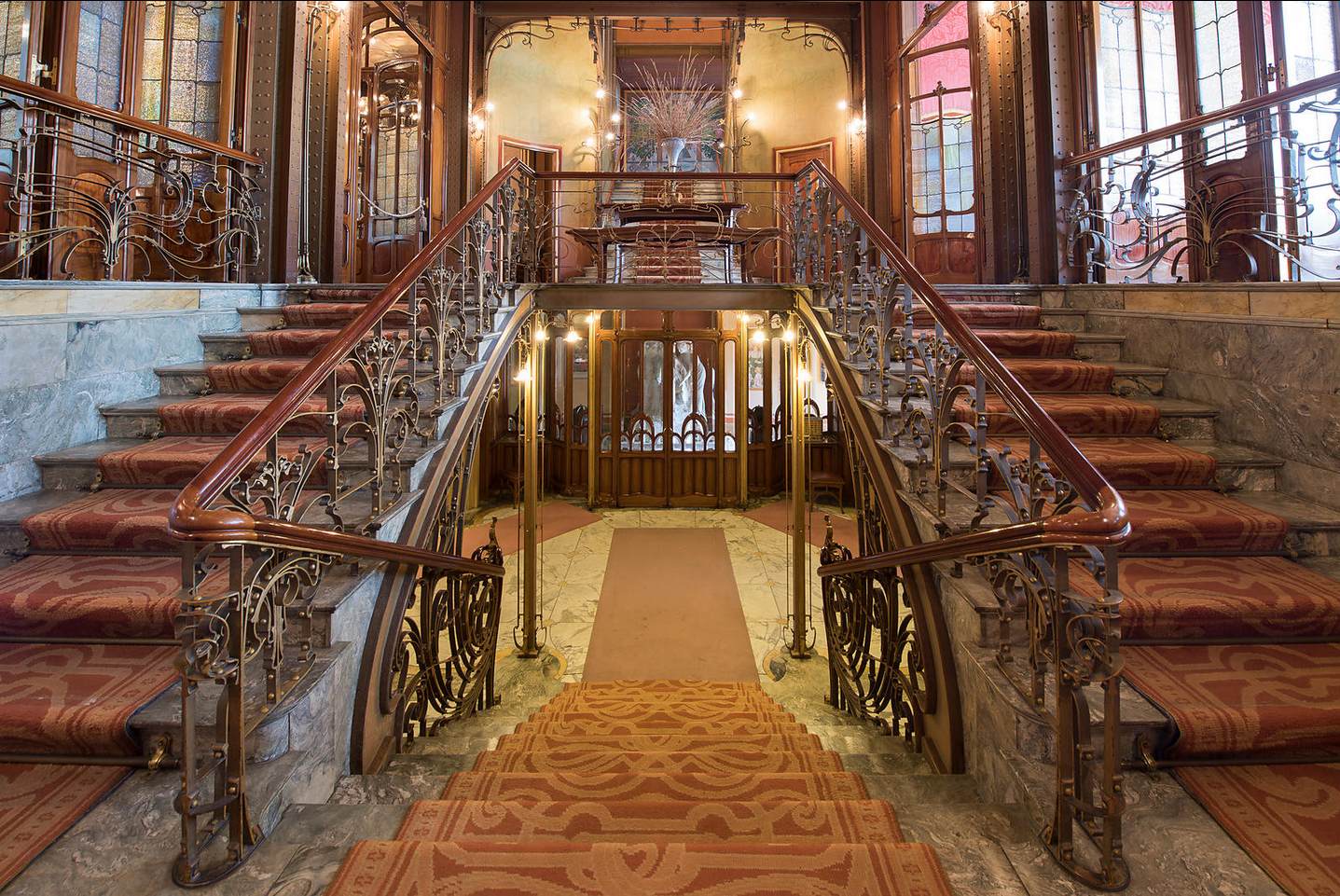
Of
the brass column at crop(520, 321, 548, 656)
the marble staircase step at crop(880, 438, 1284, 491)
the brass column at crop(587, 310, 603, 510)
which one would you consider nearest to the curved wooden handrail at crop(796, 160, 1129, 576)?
the marble staircase step at crop(880, 438, 1284, 491)

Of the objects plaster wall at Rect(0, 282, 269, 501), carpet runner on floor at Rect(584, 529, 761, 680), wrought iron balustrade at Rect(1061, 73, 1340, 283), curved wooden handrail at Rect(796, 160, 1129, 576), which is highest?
wrought iron balustrade at Rect(1061, 73, 1340, 283)

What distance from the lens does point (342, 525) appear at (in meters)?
2.05

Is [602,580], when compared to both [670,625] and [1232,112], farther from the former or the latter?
[1232,112]

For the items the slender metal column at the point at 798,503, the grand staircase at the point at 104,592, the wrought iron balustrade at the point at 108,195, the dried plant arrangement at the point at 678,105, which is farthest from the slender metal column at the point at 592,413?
the grand staircase at the point at 104,592

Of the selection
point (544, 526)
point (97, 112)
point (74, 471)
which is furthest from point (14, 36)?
point (544, 526)

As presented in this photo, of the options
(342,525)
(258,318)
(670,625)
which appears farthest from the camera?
(670,625)

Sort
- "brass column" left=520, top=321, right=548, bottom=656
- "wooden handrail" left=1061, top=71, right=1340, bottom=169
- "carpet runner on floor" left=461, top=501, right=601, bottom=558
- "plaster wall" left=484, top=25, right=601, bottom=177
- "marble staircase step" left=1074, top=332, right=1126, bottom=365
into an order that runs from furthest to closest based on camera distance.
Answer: "plaster wall" left=484, top=25, right=601, bottom=177 → "carpet runner on floor" left=461, top=501, right=601, bottom=558 → "brass column" left=520, top=321, right=548, bottom=656 → "marble staircase step" left=1074, top=332, right=1126, bottom=365 → "wooden handrail" left=1061, top=71, right=1340, bottom=169

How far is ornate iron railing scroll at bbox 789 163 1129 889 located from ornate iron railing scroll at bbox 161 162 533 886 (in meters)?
1.81

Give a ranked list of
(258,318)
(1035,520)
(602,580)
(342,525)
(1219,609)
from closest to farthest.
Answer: (1035,520) < (1219,609) < (342,525) < (258,318) < (602,580)

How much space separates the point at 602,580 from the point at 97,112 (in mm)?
4616

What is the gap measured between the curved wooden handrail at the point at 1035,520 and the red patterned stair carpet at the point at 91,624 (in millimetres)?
2069

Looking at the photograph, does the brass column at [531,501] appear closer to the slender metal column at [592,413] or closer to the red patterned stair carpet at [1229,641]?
the red patterned stair carpet at [1229,641]

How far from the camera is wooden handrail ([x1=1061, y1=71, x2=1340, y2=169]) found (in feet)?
9.11

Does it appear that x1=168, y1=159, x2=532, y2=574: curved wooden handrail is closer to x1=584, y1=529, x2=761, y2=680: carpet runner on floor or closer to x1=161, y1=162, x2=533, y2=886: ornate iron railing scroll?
x1=161, y1=162, x2=533, y2=886: ornate iron railing scroll
